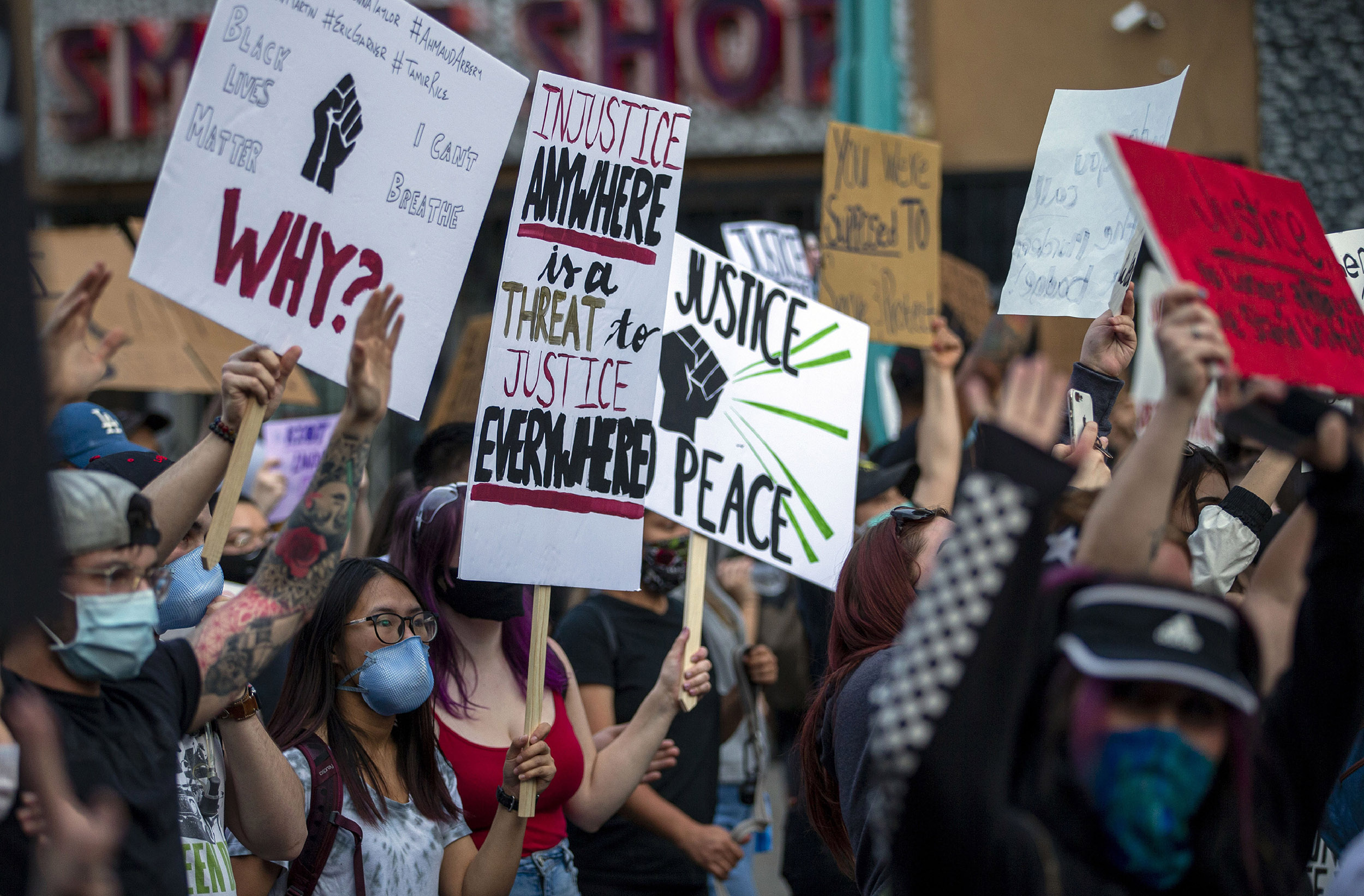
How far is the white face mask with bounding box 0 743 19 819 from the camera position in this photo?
1.94 meters

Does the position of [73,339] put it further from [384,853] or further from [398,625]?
[384,853]

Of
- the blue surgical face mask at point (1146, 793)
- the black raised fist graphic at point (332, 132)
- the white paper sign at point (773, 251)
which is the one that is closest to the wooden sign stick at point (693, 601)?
the black raised fist graphic at point (332, 132)

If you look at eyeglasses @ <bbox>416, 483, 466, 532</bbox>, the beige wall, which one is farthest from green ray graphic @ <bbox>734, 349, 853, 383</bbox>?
the beige wall

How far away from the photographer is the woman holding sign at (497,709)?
11.1 feet

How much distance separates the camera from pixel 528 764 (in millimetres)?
3113

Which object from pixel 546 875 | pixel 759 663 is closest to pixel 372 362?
pixel 546 875

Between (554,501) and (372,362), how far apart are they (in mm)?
954

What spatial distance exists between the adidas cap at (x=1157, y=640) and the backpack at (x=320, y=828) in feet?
5.42

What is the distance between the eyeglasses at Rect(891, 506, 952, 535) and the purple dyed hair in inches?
38.6

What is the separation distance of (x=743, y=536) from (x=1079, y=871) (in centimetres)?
202

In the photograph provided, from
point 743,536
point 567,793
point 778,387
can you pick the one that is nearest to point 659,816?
point 567,793

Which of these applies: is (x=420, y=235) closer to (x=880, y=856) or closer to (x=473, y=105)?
(x=473, y=105)

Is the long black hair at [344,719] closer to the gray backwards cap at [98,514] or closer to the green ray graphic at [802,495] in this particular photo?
the gray backwards cap at [98,514]

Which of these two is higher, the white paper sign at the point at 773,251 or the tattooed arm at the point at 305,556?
the white paper sign at the point at 773,251
